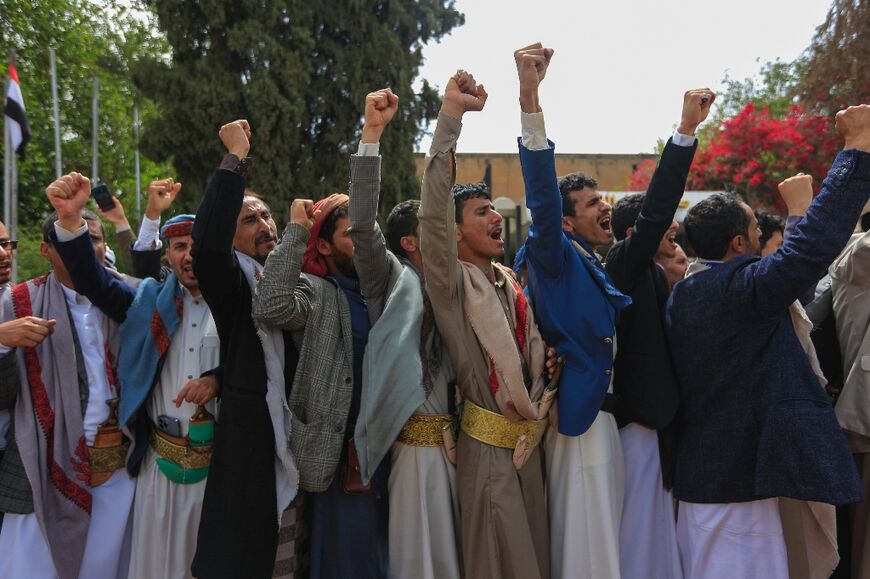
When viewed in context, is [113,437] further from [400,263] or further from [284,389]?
[400,263]

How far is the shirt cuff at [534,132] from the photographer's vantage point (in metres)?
2.73

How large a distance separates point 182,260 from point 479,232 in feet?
4.40

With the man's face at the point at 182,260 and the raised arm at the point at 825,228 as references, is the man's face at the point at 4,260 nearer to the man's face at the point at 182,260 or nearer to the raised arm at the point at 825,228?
the man's face at the point at 182,260

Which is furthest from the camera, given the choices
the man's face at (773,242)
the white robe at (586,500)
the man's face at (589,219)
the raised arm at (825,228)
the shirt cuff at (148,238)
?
the man's face at (773,242)

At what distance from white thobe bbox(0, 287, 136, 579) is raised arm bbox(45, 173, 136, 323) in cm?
19

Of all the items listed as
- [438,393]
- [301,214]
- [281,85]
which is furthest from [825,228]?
[281,85]

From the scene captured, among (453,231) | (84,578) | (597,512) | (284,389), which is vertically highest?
(453,231)

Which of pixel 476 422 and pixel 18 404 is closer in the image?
pixel 476 422

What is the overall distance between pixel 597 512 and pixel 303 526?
4.15 feet

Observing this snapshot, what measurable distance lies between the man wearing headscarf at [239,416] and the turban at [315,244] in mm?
303

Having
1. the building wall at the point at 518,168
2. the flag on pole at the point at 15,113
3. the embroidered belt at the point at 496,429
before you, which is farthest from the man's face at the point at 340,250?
the building wall at the point at 518,168

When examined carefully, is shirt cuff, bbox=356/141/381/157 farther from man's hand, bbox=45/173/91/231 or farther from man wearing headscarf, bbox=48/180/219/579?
man's hand, bbox=45/173/91/231

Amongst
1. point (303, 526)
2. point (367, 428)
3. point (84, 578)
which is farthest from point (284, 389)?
point (84, 578)

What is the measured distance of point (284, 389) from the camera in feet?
9.47
